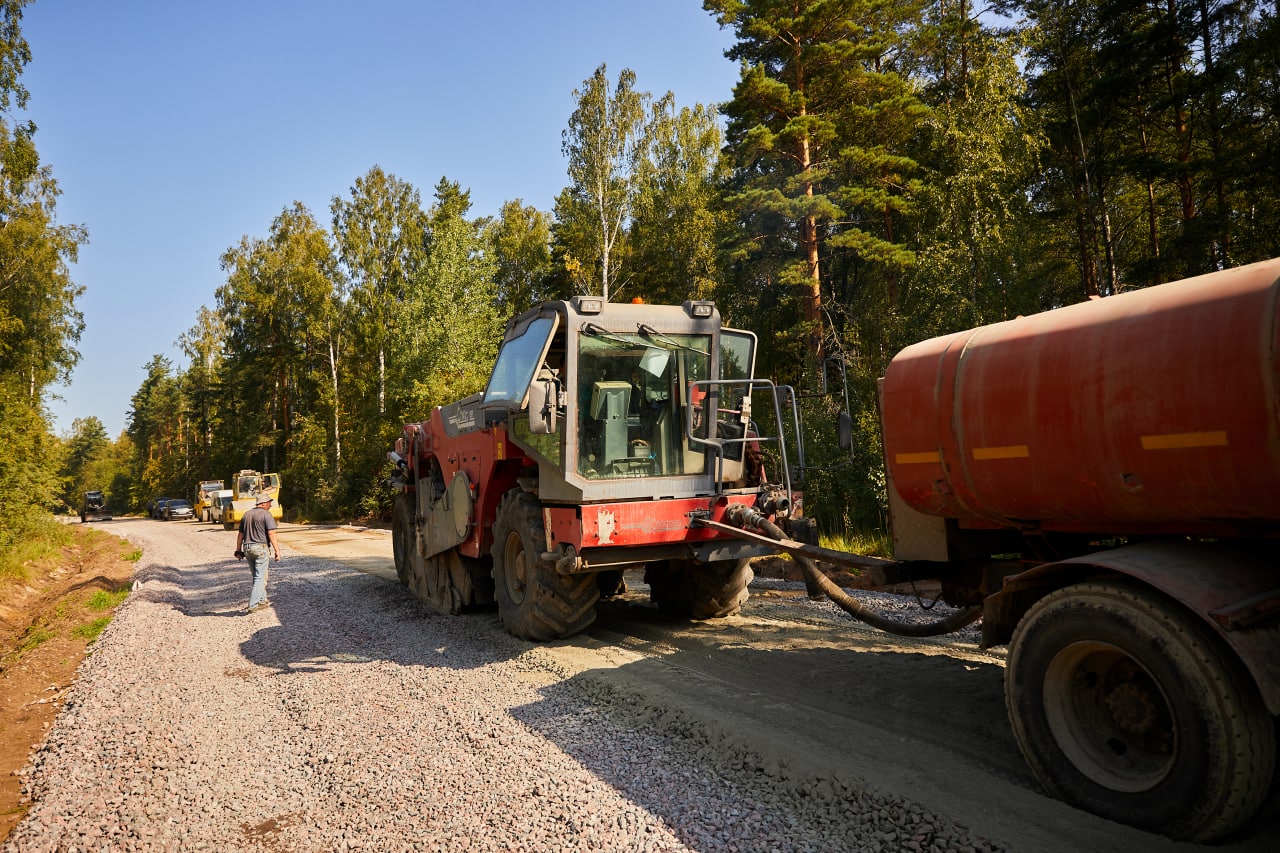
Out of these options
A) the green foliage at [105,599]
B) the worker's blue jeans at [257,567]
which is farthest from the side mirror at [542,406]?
the green foliage at [105,599]

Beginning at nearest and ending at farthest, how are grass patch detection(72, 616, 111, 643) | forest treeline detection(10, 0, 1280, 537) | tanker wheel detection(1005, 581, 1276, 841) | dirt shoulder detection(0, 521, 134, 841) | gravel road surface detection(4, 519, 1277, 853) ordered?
tanker wheel detection(1005, 581, 1276, 841) < gravel road surface detection(4, 519, 1277, 853) < dirt shoulder detection(0, 521, 134, 841) < grass patch detection(72, 616, 111, 643) < forest treeline detection(10, 0, 1280, 537)

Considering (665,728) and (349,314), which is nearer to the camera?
(665,728)

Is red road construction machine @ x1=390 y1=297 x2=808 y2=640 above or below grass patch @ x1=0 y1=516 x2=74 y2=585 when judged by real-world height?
above

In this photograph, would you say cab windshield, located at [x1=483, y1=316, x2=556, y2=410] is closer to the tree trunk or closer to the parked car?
the tree trunk

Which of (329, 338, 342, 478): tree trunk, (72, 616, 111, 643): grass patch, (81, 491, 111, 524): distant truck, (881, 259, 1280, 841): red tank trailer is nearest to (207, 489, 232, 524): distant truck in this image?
(329, 338, 342, 478): tree trunk

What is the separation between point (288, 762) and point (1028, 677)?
14.3 ft

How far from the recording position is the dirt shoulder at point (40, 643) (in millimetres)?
5914

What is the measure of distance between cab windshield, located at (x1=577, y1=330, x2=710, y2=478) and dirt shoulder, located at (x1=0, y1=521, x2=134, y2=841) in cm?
466

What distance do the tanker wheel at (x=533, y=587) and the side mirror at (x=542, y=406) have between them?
3.73 feet

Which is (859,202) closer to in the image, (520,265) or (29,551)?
(29,551)

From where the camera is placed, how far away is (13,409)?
18719 mm

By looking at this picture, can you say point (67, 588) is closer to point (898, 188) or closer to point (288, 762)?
point (288, 762)

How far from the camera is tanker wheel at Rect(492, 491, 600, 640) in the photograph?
7.17 metres

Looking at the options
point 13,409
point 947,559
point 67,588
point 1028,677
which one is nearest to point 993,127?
point 947,559
